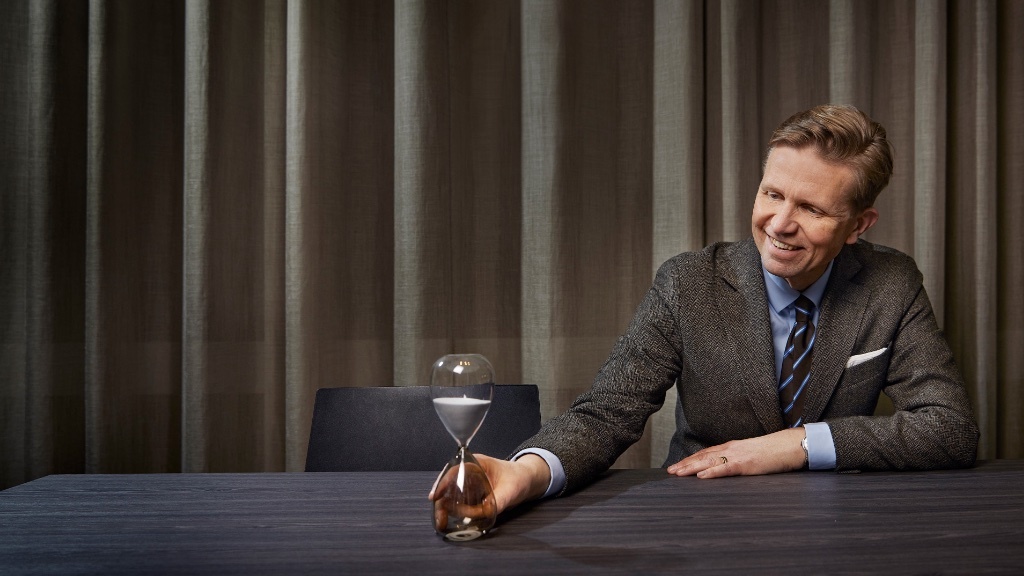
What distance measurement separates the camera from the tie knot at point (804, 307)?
1.50 meters

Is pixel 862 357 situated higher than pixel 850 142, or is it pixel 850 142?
pixel 850 142

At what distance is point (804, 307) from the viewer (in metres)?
1.51

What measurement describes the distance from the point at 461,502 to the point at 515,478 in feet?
0.49

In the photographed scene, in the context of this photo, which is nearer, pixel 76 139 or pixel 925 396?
pixel 925 396

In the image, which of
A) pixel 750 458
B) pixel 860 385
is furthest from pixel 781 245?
pixel 750 458

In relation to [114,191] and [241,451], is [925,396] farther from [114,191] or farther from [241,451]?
[114,191]

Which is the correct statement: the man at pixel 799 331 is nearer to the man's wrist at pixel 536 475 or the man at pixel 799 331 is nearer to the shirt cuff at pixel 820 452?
the shirt cuff at pixel 820 452

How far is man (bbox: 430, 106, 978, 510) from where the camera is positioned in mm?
1350

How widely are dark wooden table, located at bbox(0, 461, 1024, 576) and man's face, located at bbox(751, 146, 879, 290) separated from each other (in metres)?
0.44

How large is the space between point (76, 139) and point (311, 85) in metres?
0.75

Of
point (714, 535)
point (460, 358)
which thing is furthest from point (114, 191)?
point (714, 535)

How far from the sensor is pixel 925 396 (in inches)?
53.3

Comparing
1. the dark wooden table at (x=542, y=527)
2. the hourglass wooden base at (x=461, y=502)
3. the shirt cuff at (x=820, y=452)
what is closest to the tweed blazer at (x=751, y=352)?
the shirt cuff at (x=820, y=452)

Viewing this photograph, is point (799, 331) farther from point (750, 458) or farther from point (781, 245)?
point (750, 458)
